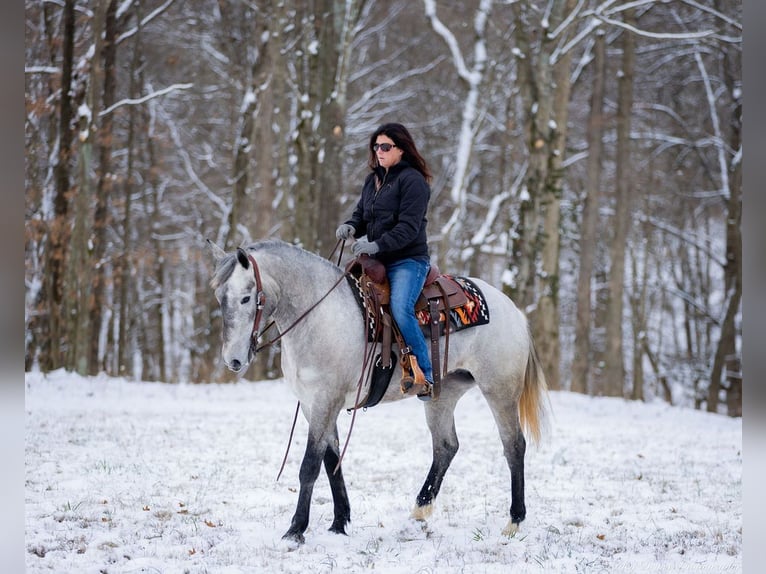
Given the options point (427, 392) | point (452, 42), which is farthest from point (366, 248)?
point (452, 42)

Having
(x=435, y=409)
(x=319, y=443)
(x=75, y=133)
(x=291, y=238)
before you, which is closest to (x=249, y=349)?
(x=319, y=443)

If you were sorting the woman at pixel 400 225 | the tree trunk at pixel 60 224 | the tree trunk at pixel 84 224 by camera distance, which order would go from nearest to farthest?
the woman at pixel 400 225 < the tree trunk at pixel 84 224 < the tree trunk at pixel 60 224

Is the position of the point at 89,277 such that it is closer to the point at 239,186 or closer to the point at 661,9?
the point at 239,186

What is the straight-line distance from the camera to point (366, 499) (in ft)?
22.1

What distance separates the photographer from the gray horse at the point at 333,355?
16.6 ft

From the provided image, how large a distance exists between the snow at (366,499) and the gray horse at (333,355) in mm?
378

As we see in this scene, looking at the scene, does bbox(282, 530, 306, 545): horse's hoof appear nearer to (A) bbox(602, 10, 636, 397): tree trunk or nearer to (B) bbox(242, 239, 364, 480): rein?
(B) bbox(242, 239, 364, 480): rein

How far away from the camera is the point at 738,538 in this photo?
5684 mm

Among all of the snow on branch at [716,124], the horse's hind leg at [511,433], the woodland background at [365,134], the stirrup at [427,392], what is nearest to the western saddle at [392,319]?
the stirrup at [427,392]

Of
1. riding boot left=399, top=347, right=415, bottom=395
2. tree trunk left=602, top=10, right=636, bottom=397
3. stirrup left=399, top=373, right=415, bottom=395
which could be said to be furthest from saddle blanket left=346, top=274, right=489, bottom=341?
tree trunk left=602, top=10, right=636, bottom=397

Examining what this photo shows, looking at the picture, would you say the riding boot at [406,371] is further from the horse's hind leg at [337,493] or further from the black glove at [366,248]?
the black glove at [366,248]

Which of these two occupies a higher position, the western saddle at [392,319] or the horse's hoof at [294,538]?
the western saddle at [392,319]

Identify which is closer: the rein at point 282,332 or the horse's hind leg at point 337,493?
the rein at point 282,332

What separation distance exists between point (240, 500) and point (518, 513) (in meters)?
2.38
